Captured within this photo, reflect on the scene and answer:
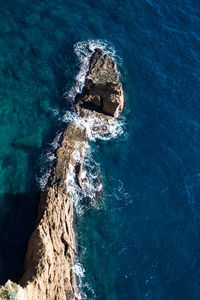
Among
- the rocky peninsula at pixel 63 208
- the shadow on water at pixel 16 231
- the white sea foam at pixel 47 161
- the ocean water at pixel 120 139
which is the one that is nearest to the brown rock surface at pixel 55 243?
the rocky peninsula at pixel 63 208

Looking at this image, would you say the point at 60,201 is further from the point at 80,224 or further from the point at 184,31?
the point at 184,31

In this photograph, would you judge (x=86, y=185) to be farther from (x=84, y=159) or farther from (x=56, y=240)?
(x=56, y=240)

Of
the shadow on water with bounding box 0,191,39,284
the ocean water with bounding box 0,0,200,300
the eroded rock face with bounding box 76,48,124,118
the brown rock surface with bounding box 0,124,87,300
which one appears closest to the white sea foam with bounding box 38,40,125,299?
the ocean water with bounding box 0,0,200,300

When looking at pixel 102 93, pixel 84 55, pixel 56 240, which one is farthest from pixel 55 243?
pixel 84 55

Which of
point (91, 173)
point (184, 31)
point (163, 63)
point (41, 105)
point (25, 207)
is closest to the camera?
point (25, 207)

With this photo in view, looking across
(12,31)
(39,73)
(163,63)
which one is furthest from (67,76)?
(163,63)

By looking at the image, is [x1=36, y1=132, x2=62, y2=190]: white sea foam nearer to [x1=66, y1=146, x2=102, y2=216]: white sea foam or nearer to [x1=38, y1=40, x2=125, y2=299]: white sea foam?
[x1=38, y1=40, x2=125, y2=299]: white sea foam

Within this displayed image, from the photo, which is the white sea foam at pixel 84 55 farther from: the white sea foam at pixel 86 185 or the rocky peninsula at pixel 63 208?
the white sea foam at pixel 86 185
